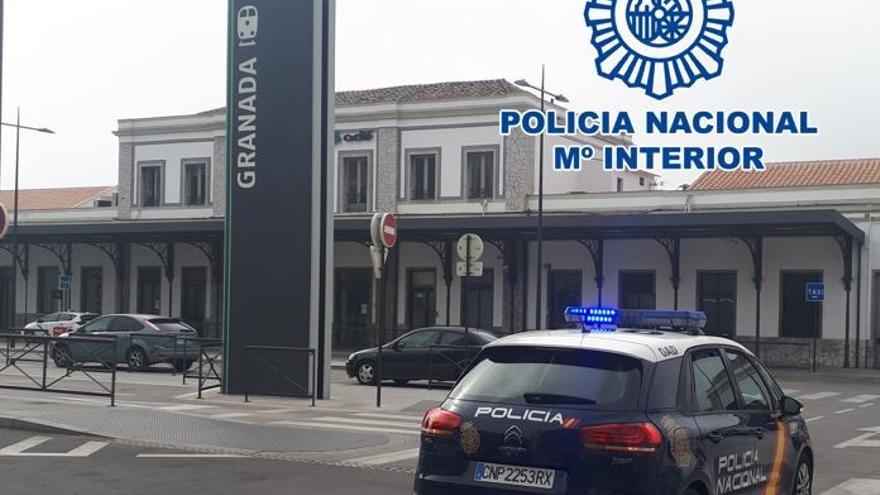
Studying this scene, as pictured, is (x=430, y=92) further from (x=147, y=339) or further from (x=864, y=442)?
(x=864, y=442)

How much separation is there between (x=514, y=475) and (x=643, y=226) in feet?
90.7

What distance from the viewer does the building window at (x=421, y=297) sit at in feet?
132

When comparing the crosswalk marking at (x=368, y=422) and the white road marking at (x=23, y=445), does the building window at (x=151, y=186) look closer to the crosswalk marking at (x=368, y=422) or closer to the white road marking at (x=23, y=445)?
the crosswalk marking at (x=368, y=422)

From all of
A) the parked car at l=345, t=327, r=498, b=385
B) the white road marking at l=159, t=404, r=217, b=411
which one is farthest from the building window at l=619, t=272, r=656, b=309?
the white road marking at l=159, t=404, r=217, b=411

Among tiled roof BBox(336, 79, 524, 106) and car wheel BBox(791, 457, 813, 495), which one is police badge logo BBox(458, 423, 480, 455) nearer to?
car wheel BBox(791, 457, 813, 495)

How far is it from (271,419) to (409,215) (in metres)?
26.9

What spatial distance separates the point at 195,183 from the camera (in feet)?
152

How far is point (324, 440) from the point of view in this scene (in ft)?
40.9

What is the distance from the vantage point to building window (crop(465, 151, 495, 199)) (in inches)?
1582

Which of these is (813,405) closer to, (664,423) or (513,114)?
(664,423)

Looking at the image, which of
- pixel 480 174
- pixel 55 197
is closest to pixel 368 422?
pixel 480 174

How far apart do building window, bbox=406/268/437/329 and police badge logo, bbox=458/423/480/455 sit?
111 feet

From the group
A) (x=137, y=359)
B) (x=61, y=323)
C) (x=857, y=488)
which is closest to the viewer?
(x=857, y=488)

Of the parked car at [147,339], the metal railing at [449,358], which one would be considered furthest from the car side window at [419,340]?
the parked car at [147,339]
